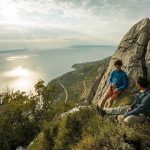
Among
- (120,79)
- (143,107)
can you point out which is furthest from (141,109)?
(120,79)

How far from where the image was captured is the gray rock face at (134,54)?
20266 mm

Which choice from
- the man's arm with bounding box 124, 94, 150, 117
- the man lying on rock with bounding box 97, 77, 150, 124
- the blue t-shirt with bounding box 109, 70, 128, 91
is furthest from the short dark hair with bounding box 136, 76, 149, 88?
the blue t-shirt with bounding box 109, 70, 128, 91

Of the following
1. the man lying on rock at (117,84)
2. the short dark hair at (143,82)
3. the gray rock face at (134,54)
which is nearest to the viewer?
the short dark hair at (143,82)

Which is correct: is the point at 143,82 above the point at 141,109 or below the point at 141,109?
above

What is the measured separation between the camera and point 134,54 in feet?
74.0

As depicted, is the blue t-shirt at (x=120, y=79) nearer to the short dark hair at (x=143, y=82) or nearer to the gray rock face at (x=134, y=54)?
the gray rock face at (x=134, y=54)

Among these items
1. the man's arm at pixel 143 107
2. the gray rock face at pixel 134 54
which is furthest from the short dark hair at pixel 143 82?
the gray rock face at pixel 134 54

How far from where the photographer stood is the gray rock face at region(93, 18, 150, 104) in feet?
66.5

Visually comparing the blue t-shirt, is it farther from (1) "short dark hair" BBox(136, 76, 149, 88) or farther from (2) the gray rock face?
(1) "short dark hair" BBox(136, 76, 149, 88)

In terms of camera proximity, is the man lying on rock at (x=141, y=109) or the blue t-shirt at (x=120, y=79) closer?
the man lying on rock at (x=141, y=109)

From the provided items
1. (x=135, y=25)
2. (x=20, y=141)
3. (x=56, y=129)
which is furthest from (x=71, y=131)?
(x=20, y=141)

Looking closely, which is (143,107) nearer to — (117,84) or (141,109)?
(141,109)

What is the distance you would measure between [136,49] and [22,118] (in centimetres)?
2191

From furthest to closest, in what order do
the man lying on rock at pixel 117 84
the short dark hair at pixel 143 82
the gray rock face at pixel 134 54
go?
the gray rock face at pixel 134 54 → the man lying on rock at pixel 117 84 → the short dark hair at pixel 143 82
